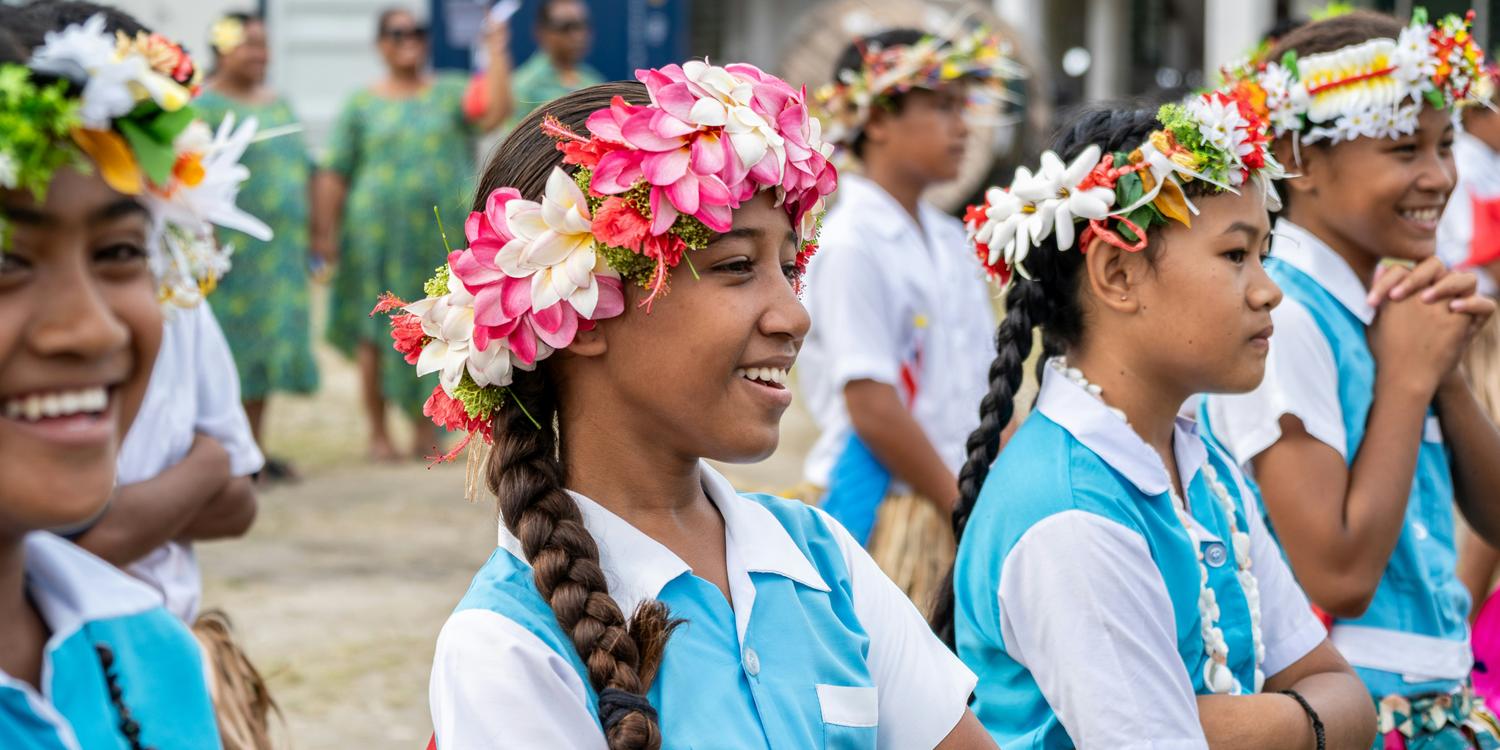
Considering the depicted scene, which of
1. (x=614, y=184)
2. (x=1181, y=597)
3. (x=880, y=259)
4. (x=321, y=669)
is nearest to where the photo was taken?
(x=614, y=184)

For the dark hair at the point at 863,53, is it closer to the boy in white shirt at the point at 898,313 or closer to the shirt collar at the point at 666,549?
the boy in white shirt at the point at 898,313

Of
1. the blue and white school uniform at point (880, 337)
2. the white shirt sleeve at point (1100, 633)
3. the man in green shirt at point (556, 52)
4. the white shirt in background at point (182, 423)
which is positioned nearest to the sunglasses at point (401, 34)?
the man in green shirt at point (556, 52)

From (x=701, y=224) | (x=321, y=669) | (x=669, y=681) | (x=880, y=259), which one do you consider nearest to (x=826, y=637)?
(x=669, y=681)

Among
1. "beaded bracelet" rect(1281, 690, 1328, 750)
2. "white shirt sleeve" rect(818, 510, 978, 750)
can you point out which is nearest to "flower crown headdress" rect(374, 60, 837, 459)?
"white shirt sleeve" rect(818, 510, 978, 750)

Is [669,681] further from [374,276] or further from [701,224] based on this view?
[374,276]

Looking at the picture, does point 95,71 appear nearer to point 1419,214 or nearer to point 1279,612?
point 1279,612

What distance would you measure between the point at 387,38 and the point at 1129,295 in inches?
280

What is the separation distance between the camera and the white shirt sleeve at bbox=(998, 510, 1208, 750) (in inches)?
91.7

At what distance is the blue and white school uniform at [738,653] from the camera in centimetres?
181

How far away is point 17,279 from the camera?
5.14 ft

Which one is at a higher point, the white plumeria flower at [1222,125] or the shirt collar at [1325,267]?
the white plumeria flower at [1222,125]

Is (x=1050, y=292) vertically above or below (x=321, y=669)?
above

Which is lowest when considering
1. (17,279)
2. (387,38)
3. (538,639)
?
(387,38)

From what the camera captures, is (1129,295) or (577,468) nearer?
(577,468)
